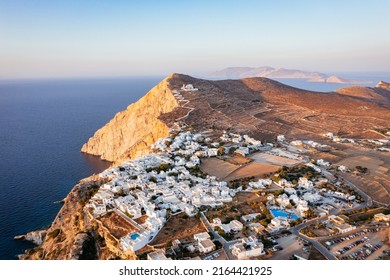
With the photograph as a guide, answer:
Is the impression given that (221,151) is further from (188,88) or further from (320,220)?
(188,88)

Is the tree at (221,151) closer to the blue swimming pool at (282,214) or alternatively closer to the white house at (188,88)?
the blue swimming pool at (282,214)

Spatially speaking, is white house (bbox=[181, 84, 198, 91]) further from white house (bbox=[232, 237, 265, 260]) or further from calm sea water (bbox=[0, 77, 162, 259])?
white house (bbox=[232, 237, 265, 260])

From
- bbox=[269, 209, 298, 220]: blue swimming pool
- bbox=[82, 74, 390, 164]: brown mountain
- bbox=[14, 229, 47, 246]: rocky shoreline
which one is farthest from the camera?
bbox=[82, 74, 390, 164]: brown mountain

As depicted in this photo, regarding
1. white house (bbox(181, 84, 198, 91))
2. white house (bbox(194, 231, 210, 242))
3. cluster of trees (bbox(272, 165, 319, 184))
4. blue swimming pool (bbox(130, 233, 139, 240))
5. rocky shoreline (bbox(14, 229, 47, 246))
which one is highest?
white house (bbox(181, 84, 198, 91))

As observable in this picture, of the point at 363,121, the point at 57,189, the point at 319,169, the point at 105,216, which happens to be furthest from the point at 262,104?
the point at 105,216

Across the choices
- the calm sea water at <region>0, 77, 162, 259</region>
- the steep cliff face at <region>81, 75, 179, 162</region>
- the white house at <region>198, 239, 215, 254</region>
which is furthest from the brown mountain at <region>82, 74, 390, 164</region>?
the white house at <region>198, 239, 215, 254</region>
